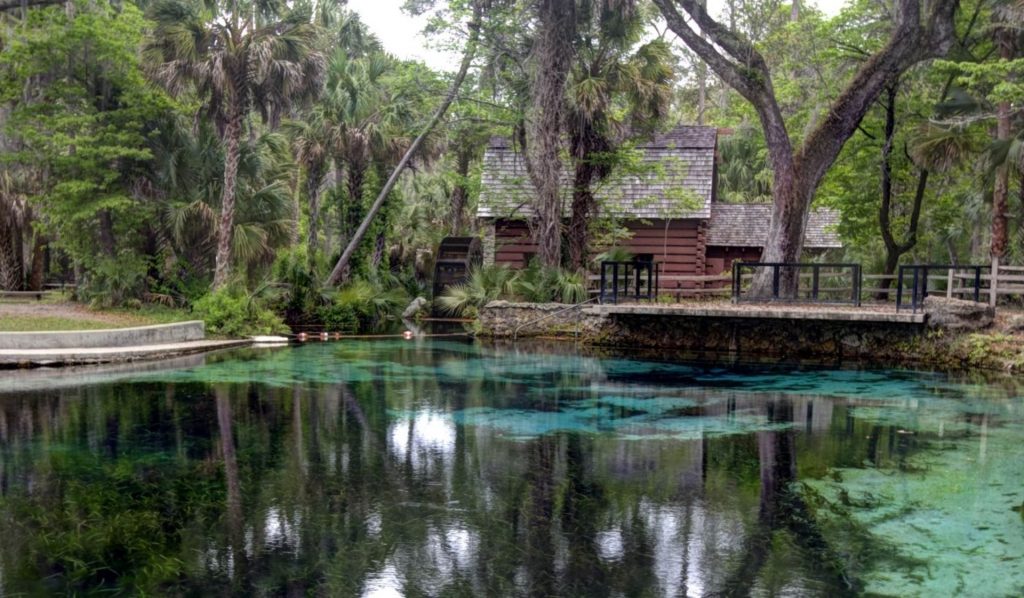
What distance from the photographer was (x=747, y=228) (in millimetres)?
28609

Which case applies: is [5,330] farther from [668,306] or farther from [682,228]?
[682,228]

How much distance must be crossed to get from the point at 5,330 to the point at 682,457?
12858mm

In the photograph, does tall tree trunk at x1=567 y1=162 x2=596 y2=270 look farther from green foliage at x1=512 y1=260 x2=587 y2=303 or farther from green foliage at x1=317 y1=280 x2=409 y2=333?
green foliage at x1=317 y1=280 x2=409 y2=333

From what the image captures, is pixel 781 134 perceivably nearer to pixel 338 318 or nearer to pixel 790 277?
pixel 790 277

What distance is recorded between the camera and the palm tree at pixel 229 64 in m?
20.3

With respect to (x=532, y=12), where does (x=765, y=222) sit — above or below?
below

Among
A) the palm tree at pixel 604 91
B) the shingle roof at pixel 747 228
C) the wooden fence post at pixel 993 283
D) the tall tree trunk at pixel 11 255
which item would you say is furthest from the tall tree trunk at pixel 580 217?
the tall tree trunk at pixel 11 255

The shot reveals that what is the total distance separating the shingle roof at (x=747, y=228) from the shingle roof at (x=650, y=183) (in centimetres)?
163

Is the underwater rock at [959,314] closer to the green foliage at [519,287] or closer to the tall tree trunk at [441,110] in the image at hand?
the green foliage at [519,287]

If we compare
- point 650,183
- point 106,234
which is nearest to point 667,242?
point 650,183

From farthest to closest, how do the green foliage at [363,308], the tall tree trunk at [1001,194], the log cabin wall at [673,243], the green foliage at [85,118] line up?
the log cabin wall at [673,243], the green foliage at [363,308], the green foliage at [85,118], the tall tree trunk at [1001,194]

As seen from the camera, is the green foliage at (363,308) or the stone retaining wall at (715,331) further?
the green foliage at (363,308)

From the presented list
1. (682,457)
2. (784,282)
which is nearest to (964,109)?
(784,282)

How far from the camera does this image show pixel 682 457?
9.66 meters
